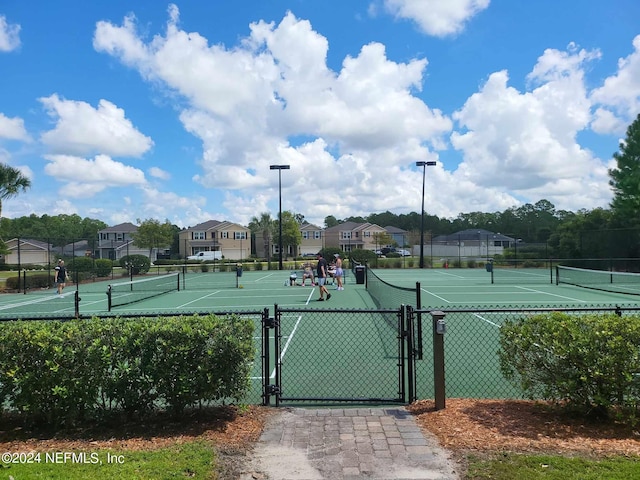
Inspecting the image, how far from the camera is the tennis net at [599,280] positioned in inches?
805

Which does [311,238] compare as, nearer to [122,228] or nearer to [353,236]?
[353,236]

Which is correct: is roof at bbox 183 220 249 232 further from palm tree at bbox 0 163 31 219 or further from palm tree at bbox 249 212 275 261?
palm tree at bbox 0 163 31 219

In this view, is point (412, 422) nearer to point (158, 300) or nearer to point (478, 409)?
point (478, 409)

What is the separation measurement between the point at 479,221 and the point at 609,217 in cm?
7610

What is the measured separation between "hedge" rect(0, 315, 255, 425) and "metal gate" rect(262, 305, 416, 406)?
84 centimetres

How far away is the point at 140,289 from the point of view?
868 inches

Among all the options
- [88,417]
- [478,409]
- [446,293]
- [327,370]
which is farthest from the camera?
[446,293]

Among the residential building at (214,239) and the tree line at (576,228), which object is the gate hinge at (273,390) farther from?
the residential building at (214,239)

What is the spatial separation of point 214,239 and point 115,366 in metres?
77.9

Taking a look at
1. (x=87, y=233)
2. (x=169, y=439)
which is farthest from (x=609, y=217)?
(x=87, y=233)

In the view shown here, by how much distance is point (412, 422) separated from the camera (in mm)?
4574

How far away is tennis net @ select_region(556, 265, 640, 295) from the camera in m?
20.5

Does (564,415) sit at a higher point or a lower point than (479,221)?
lower

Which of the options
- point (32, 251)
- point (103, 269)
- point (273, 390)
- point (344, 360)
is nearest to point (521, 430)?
point (273, 390)
